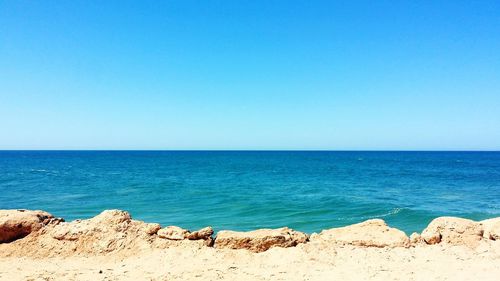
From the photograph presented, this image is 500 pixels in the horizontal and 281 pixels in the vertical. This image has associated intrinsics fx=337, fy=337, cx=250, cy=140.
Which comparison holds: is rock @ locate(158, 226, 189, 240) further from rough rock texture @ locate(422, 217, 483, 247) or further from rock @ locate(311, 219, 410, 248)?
rough rock texture @ locate(422, 217, 483, 247)

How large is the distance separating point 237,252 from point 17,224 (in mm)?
4935

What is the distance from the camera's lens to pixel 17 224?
7.44 m

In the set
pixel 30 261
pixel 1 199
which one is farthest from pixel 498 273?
pixel 1 199

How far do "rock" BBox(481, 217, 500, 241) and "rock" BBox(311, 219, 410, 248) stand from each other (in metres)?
1.98

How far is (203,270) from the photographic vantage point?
6.06 metres

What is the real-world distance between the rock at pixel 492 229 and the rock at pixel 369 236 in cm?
198

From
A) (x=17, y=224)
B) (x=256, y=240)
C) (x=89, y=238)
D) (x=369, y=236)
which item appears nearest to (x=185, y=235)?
(x=256, y=240)

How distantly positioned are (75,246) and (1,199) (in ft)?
60.6

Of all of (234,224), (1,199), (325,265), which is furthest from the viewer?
(1,199)

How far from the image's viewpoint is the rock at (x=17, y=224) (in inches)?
289

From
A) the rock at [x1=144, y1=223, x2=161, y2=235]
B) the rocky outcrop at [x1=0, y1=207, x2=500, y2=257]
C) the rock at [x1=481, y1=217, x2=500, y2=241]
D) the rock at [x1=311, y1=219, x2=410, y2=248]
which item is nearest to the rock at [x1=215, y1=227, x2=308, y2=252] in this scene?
the rocky outcrop at [x1=0, y1=207, x2=500, y2=257]

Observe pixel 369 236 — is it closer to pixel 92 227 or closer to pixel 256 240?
pixel 256 240

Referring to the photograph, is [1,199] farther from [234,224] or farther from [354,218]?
[354,218]

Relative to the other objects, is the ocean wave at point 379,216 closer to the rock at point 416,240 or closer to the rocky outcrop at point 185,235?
the rock at point 416,240
